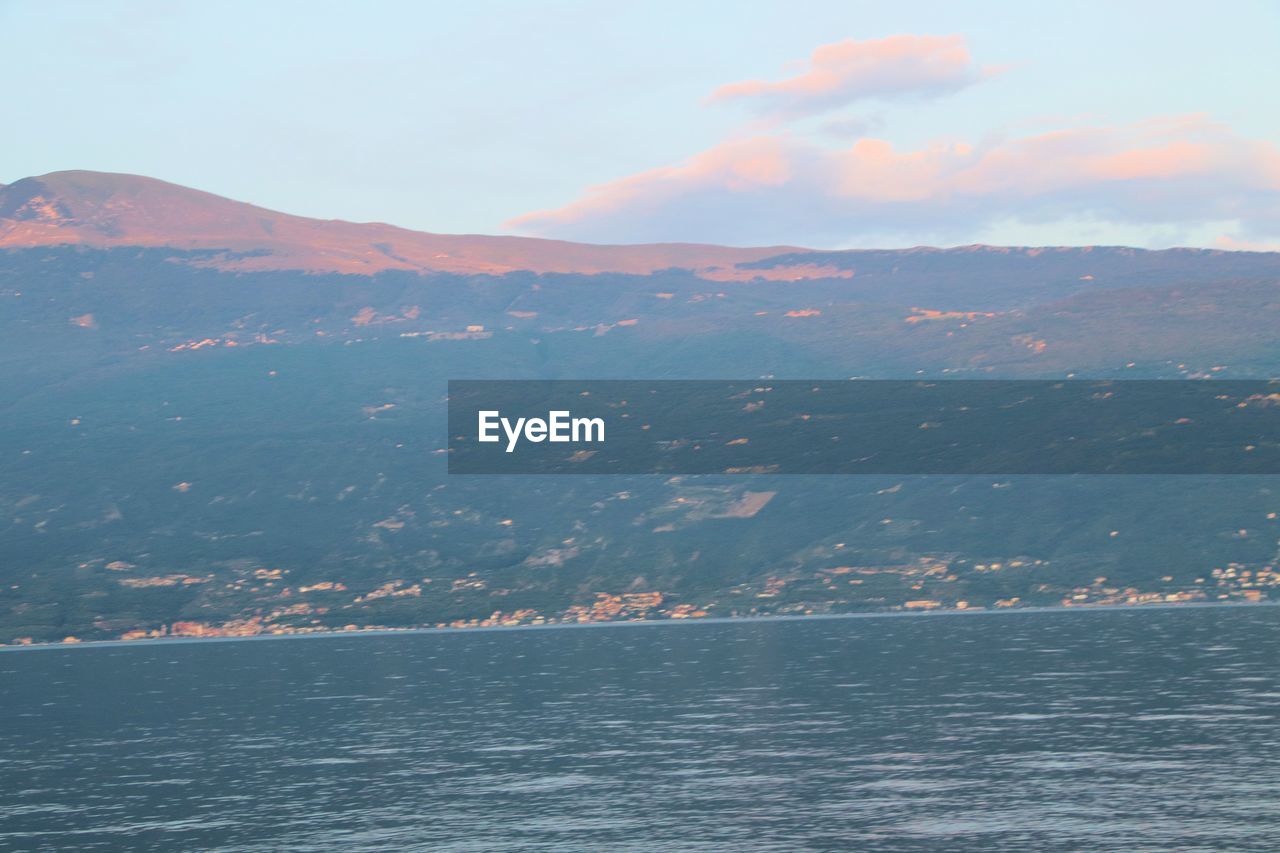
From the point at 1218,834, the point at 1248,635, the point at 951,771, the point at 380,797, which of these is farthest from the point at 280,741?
the point at 1248,635

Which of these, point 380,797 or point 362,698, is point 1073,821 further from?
point 362,698

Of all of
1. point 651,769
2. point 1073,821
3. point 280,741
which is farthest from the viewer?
point 280,741

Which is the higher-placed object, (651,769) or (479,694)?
(651,769)

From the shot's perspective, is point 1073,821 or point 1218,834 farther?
point 1073,821

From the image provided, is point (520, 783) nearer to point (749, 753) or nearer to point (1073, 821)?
point (749, 753)

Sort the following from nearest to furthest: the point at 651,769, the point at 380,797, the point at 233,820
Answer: the point at 233,820 → the point at 380,797 → the point at 651,769

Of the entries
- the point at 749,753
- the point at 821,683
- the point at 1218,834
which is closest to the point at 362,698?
the point at 821,683
